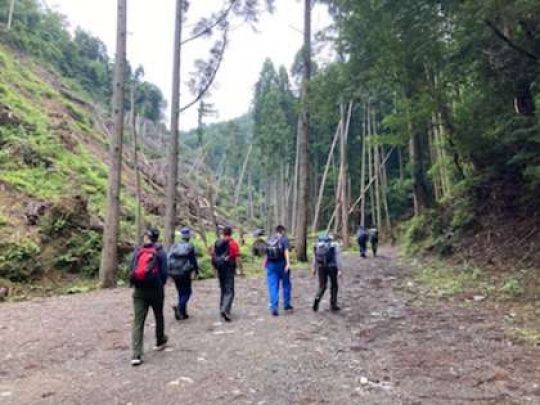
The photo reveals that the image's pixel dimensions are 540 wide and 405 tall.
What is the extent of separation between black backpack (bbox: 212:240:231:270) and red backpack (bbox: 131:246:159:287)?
7.29 feet

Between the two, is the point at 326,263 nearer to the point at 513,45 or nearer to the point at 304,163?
the point at 513,45

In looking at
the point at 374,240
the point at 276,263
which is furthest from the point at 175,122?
the point at 374,240

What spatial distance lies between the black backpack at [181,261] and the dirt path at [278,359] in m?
0.87

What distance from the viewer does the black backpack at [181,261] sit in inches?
319

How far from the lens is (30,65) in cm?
4269

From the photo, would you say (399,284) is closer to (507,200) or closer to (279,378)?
(507,200)

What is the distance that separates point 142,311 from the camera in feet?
19.8

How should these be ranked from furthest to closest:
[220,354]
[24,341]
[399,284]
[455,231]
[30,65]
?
[30,65] → [455,231] → [399,284] → [24,341] → [220,354]

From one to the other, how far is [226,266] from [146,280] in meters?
2.42

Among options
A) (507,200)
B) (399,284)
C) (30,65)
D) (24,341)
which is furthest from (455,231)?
(30,65)

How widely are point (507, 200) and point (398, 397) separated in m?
10.4

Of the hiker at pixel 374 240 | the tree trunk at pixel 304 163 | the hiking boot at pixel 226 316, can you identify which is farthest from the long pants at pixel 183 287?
the hiker at pixel 374 240

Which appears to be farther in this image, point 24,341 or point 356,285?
point 356,285

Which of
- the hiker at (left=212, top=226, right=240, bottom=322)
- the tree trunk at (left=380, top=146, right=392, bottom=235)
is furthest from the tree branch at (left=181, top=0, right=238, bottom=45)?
the tree trunk at (left=380, top=146, right=392, bottom=235)
